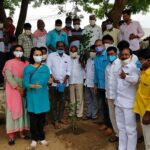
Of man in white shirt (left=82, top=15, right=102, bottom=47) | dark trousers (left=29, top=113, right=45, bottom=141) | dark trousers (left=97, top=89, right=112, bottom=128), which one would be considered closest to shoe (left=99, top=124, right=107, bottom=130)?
dark trousers (left=97, top=89, right=112, bottom=128)

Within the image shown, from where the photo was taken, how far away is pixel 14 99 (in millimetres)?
6848

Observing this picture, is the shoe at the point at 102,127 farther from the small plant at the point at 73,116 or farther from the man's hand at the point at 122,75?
the man's hand at the point at 122,75

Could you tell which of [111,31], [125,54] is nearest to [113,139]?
[125,54]

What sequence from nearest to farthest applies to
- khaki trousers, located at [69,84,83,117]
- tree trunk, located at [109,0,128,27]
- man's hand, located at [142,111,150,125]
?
man's hand, located at [142,111,150,125]
khaki trousers, located at [69,84,83,117]
tree trunk, located at [109,0,128,27]

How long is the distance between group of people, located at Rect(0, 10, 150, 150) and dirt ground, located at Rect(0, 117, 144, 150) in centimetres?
14

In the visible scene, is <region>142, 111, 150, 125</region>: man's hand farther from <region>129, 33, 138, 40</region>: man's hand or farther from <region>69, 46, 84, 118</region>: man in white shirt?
<region>129, 33, 138, 40</region>: man's hand

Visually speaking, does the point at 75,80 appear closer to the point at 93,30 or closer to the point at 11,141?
the point at 93,30

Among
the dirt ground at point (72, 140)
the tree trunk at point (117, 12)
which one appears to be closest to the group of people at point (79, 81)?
the dirt ground at point (72, 140)

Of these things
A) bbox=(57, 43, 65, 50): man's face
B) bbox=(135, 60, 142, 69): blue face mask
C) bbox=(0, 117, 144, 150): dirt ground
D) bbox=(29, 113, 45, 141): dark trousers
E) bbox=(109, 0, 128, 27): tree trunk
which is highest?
bbox=(109, 0, 128, 27): tree trunk

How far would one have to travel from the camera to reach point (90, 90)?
7.98 m

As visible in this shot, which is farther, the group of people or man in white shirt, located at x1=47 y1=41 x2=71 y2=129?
man in white shirt, located at x1=47 y1=41 x2=71 y2=129

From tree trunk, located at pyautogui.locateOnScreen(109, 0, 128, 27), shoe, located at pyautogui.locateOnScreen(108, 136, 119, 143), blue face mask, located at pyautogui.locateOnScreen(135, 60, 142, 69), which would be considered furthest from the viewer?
tree trunk, located at pyautogui.locateOnScreen(109, 0, 128, 27)

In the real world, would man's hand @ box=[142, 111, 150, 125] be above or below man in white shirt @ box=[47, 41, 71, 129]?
below

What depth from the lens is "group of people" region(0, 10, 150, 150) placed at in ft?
19.3
